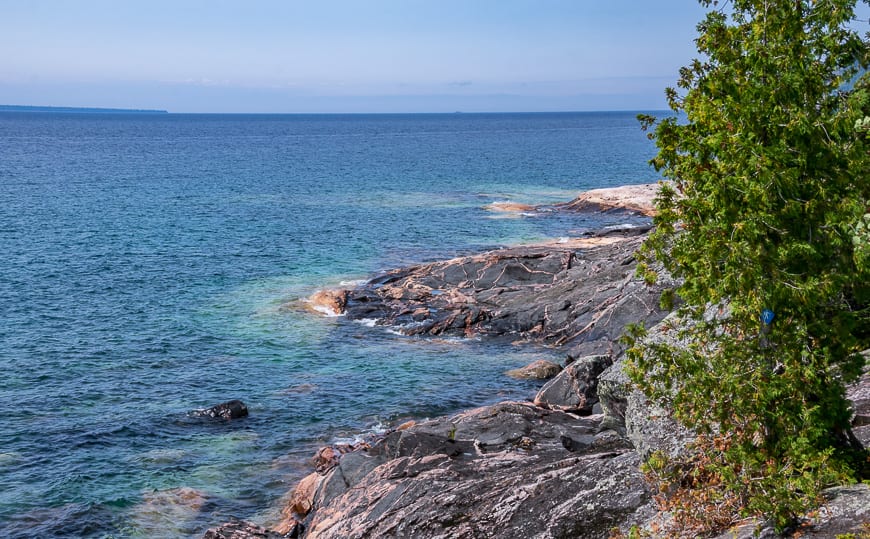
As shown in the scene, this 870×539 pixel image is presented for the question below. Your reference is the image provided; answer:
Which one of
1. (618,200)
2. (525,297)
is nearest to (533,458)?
(525,297)

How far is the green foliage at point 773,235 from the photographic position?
1359 cm

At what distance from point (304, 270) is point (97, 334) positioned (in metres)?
21.4

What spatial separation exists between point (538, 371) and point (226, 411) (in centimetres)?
1660

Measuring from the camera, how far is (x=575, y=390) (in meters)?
33.8

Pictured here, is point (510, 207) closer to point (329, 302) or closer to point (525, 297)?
point (525, 297)

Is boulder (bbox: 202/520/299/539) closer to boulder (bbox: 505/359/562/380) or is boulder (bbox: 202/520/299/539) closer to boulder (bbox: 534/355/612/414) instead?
boulder (bbox: 534/355/612/414)

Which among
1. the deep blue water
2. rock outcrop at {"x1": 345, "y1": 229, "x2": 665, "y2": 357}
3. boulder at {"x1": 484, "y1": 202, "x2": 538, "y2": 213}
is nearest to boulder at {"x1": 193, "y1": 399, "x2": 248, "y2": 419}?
the deep blue water

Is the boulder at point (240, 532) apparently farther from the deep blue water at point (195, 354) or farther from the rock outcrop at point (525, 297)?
the rock outcrop at point (525, 297)

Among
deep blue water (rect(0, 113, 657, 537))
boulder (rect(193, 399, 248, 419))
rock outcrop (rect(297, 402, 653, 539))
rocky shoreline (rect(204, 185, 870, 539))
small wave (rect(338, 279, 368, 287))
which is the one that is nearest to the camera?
rocky shoreline (rect(204, 185, 870, 539))

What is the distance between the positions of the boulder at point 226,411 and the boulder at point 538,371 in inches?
570

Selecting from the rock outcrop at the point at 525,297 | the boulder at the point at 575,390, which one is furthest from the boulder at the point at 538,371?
the boulder at the point at 575,390

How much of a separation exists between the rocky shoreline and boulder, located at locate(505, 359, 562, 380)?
24 centimetres

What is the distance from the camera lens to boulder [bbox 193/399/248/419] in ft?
124

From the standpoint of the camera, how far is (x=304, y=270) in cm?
6812
